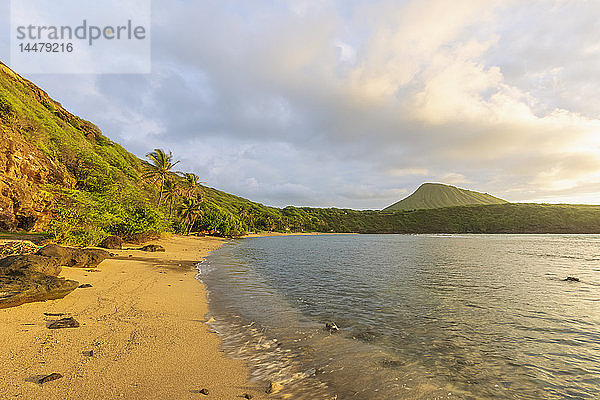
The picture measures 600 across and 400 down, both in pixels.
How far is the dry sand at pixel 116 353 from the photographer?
4.56 m

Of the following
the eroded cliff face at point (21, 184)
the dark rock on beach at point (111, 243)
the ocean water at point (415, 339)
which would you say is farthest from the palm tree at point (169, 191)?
the ocean water at point (415, 339)

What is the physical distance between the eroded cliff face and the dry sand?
24.0 meters

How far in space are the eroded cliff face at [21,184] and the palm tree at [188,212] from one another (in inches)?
1453

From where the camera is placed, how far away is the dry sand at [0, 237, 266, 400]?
4.56 metres

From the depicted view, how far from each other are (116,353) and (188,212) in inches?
2630

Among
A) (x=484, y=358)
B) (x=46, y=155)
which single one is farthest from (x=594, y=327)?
(x=46, y=155)

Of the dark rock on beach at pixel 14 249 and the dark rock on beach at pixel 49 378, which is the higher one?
the dark rock on beach at pixel 14 249

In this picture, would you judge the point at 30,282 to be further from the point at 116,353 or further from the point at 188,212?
the point at 188,212

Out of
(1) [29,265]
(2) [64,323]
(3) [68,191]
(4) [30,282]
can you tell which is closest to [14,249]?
(3) [68,191]

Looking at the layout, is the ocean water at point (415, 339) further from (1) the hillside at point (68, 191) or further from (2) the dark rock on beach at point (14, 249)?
(1) the hillside at point (68, 191)

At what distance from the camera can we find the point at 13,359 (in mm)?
5191

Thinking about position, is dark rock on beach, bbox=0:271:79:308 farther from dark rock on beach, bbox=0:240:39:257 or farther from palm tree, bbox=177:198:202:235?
palm tree, bbox=177:198:202:235

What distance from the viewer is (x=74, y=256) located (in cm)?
1479

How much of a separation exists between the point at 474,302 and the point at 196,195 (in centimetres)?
7177
